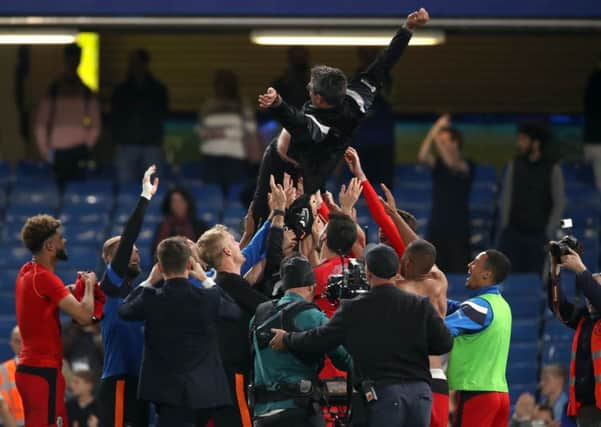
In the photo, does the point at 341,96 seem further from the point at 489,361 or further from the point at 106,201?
the point at 106,201

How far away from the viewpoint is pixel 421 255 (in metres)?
11.1

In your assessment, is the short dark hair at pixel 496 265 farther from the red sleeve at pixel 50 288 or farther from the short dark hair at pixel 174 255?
the red sleeve at pixel 50 288

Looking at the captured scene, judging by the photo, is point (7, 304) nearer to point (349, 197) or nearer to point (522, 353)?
point (522, 353)

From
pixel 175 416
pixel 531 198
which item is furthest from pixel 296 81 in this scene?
pixel 175 416

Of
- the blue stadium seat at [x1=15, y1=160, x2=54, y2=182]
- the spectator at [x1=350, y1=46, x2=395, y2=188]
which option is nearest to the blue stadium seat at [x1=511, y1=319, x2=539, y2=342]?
the spectator at [x1=350, y1=46, x2=395, y2=188]

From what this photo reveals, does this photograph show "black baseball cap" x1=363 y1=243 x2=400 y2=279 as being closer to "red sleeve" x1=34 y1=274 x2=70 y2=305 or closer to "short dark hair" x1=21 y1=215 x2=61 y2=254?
"red sleeve" x1=34 y1=274 x2=70 y2=305

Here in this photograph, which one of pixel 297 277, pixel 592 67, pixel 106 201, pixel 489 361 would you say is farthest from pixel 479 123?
pixel 297 277

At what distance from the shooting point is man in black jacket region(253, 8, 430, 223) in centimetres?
1127

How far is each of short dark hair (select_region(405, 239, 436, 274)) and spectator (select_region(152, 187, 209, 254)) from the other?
597cm

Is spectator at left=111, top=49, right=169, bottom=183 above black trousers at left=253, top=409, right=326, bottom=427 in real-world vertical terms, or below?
above

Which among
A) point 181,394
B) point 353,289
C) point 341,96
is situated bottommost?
point 181,394

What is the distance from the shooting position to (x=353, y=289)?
35.6 feet

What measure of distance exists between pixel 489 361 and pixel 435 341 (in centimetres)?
162

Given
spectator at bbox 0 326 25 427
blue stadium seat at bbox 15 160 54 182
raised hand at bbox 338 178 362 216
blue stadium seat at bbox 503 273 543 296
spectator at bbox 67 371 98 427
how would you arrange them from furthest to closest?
blue stadium seat at bbox 15 160 54 182, blue stadium seat at bbox 503 273 543 296, spectator at bbox 67 371 98 427, spectator at bbox 0 326 25 427, raised hand at bbox 338 178 362 216
